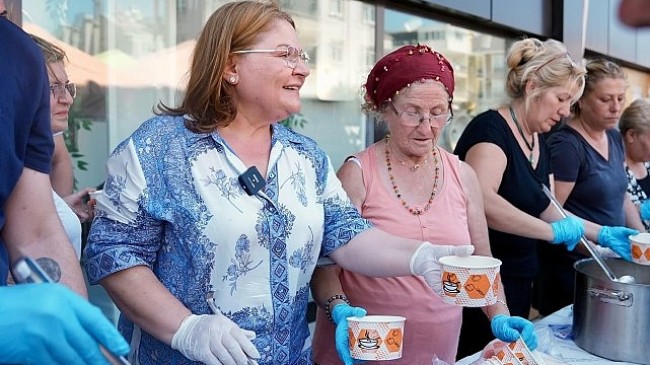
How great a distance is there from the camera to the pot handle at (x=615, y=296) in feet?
5.87

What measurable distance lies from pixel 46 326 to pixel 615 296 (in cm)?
149

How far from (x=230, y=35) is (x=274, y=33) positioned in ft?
0.36

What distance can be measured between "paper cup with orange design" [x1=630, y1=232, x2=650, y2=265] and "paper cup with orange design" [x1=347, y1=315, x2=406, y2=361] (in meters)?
1.03

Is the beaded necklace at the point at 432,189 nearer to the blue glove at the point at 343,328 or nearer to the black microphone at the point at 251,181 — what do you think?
the blue glove at the point at 343,328

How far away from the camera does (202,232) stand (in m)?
1.48

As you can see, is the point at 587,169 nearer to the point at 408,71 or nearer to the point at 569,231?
the point at 569,231

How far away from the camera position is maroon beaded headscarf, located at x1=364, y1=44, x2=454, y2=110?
80.5 inches

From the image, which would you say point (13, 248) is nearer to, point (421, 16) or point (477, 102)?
point (421, 16)

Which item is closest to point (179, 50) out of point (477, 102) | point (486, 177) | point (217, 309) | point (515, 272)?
point (486, 177)

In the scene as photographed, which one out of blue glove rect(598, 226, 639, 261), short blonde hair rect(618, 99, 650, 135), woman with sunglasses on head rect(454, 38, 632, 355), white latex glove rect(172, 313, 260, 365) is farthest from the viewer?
short blonde hair rect(618, 99, 650, 135)

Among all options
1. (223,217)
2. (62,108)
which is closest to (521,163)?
(223,217)

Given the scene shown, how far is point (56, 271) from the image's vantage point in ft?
3.80

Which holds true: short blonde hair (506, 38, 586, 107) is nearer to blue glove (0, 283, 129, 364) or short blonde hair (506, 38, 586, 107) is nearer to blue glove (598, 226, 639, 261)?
blue glove (598, 226, 639, 261)

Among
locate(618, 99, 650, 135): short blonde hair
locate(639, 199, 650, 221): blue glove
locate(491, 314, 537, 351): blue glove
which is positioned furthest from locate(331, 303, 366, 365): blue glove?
locate(618, 99, 650, 135): short blonde hair
